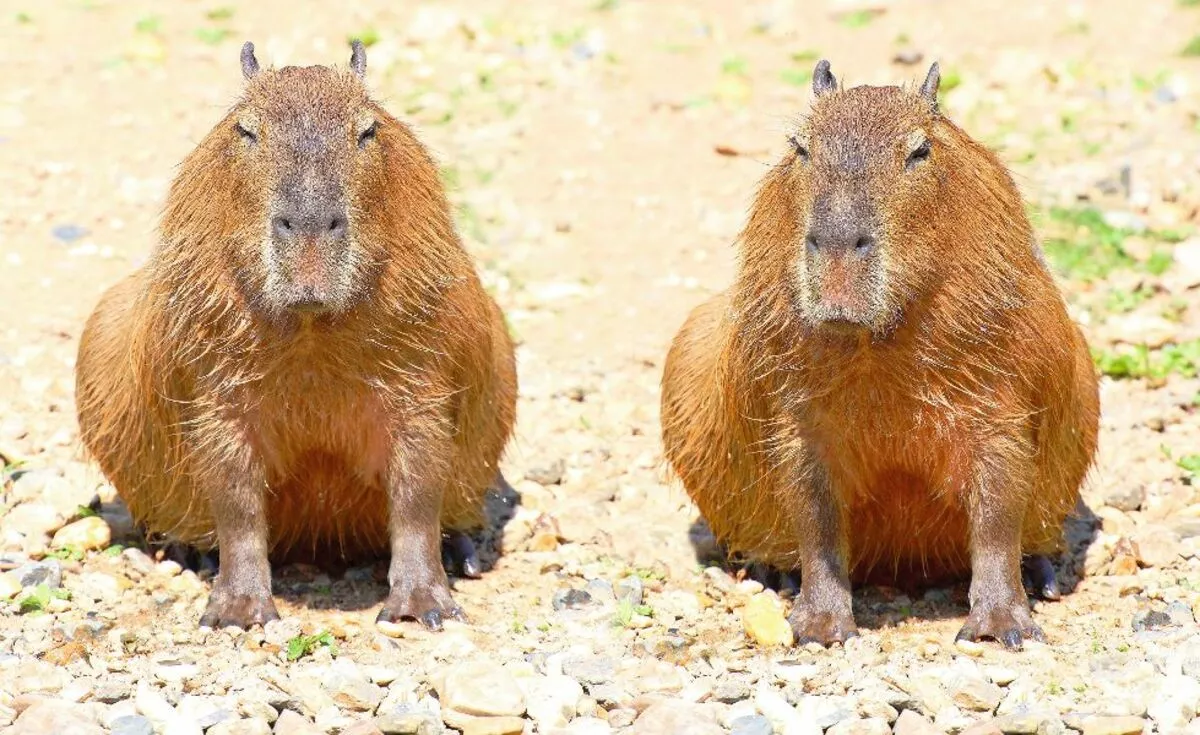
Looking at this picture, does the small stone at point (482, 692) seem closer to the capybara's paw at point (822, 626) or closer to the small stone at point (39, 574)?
the capybara's paw at point (822, 626)

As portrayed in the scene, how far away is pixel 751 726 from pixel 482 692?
0.79 metres

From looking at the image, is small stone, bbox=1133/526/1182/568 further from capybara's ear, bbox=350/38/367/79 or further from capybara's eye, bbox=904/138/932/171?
capybara's ear, bbox=350/38/367/79

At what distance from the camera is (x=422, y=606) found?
6652 millimetres

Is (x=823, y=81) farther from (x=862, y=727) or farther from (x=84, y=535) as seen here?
(x=84, y=535)

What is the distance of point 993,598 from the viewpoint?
6391 mm

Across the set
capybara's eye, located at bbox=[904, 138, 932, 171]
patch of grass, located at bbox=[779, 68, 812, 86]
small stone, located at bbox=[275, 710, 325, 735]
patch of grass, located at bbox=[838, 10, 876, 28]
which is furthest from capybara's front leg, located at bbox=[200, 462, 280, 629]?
patch of grass, located at bbox=[838, 10, 876, 28]

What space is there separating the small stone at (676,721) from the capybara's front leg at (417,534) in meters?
1.21

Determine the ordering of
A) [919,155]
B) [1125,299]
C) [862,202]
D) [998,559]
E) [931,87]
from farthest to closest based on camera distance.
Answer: [1125,299]
[998,559]
[931,87]
[919,155]
[862,202]

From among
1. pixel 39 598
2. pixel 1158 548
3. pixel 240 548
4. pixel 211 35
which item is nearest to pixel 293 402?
pixel 240 548

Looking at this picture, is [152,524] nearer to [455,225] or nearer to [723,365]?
[455,225]

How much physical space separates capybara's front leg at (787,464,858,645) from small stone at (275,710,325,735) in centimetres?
172

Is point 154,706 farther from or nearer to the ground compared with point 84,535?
nearer to the ground

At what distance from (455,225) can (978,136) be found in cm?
528

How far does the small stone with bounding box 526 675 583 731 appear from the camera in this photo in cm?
570
